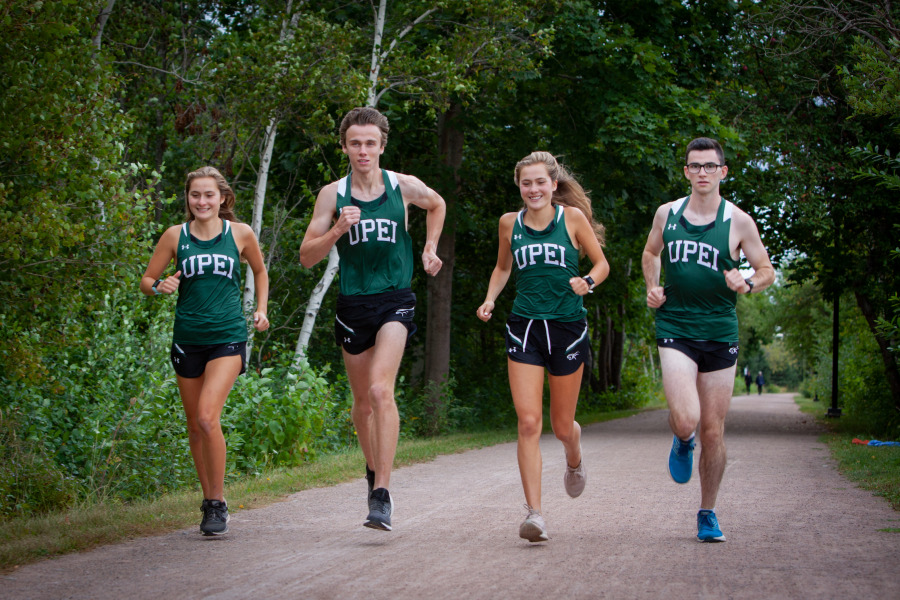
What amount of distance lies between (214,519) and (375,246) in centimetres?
202

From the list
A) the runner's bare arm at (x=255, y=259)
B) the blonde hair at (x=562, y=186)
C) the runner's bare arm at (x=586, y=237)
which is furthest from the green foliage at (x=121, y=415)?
the runner's bare arm at (x=586, y=237)

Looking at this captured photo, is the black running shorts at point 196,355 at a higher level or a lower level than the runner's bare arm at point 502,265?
lower

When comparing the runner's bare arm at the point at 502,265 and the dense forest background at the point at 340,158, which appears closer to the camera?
the runner's bare arm at the point at 502,265

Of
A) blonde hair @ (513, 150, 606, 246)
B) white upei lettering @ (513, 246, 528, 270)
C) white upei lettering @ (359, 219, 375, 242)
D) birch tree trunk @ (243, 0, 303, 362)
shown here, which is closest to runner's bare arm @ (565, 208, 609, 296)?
blonde hair @ (513, 150, 606, 246)

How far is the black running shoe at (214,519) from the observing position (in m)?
6.09


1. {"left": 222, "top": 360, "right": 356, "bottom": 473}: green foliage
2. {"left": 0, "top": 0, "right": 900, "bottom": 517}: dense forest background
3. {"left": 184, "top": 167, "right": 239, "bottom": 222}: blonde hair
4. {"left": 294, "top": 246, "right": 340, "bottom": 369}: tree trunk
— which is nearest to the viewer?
{"left": 184, "top": 167, "right": 239, "bottom": 222}: blonde hair

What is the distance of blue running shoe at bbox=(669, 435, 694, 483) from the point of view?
246 inches

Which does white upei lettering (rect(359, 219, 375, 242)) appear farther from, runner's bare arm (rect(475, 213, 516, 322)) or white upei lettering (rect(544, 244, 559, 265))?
white upei lettering (rect(544, 244, 559, 265))

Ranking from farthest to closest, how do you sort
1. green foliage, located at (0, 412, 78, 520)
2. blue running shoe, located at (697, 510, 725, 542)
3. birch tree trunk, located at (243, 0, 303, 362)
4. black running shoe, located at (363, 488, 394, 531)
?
birch tree trunk, located at (243, 0, 303, 362) → green foliage, located at (0, 412, 78, 520) → blue running shoe, located at (697, 510, 725, 542) → black running shoe, located at (363, 488, 394, 531)

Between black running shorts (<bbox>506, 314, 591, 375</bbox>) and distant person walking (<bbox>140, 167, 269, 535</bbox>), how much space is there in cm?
162

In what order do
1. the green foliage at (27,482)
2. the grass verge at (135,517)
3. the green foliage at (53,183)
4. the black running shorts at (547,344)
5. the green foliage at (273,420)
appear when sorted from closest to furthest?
1. the grass verge at (135,517)
2. the black running shorts at (547,344)
3. the green foliage at (53,183)
4. the green foliage at (27,482)
5. the green foliage at (273,420)

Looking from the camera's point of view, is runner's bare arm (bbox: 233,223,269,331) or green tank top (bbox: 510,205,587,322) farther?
runner's bare arm (bbox: 233,223,269,331)

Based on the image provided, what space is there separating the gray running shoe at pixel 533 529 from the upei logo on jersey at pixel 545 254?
5.15ft

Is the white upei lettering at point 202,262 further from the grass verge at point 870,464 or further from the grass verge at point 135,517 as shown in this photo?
the grass verge at point 870,464
